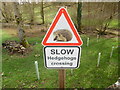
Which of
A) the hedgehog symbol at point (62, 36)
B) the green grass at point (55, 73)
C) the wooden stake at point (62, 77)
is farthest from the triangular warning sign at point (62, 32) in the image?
the green grass at point (55, 73)

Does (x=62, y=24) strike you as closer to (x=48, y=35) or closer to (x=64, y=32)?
(x=64, y=32)

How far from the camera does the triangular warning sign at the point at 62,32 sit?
1936mm

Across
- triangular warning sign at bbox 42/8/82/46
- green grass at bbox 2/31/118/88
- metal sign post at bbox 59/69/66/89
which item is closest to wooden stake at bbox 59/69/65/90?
metal sign post at bbox 59/69/66/89

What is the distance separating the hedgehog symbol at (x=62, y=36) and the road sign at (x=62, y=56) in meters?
0.14

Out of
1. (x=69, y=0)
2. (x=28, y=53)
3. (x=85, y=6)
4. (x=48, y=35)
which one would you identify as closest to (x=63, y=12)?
(x=48, y=35)

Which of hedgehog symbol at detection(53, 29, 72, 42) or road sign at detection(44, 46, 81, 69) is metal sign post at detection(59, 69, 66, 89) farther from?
hedgehog symbol at detection(53, 29, 72, 42)

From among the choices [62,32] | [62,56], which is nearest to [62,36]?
[62,32]

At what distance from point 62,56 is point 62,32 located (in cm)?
44

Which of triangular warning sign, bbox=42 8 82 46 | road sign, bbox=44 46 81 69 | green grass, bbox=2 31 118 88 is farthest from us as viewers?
green grass, bbox=2 31 118 88

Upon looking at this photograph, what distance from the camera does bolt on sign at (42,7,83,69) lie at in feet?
6.40

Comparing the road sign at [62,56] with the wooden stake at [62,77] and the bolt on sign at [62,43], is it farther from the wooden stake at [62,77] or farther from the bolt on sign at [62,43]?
the wooden stake at [62,77]

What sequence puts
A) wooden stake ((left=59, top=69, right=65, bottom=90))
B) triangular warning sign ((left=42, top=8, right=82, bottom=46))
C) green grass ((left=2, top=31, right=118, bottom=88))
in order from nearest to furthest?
triangular warning sign ((left=42, top=8, right=82, bottom=46))
wooden stake ((left=59, top=69, right=65, bottom=90))
green grass ((left=2, top=31, right=118, bottom=88))

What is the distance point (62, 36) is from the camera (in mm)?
1956

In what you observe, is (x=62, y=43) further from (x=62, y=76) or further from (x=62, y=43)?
(x=62, y=76)
